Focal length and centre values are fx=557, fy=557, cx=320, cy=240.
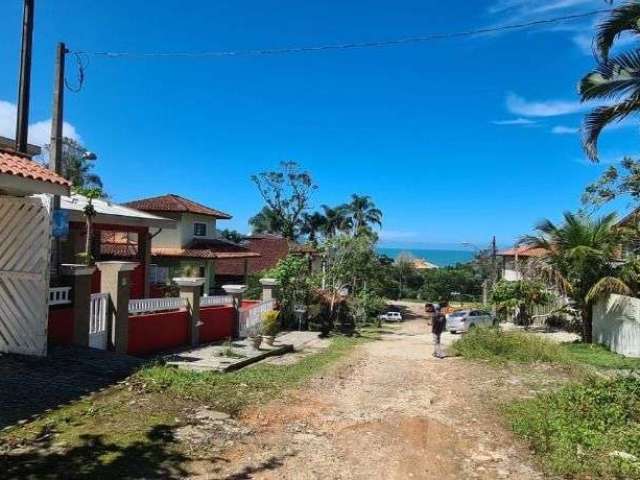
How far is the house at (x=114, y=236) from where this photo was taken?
1523 cm

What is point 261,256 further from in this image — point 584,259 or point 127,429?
point 127,429

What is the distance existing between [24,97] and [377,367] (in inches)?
363

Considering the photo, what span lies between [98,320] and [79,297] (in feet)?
2.79

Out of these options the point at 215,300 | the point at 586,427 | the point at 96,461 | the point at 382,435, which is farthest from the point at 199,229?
the point at 96,461

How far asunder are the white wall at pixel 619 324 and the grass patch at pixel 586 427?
24.4ft

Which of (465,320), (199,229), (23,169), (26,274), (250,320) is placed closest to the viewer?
(23,169)

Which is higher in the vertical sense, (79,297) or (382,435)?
(79,297)

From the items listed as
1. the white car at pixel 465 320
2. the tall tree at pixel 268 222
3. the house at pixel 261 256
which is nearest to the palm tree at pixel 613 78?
the white car at pixel 465 320

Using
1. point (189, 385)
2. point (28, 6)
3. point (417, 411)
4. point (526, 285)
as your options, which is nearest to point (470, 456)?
point (417, 411)

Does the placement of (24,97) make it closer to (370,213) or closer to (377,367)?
(377,367)

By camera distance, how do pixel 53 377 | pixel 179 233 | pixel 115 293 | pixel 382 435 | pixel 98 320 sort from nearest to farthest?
1. pixel 382 435
2. pixel 53 377
3. pixel 98 320
4. pixel 115 293
5. pixel 179 233

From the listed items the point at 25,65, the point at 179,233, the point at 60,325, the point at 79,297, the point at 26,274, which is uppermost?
the point at 25,65

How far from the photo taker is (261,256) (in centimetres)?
3919

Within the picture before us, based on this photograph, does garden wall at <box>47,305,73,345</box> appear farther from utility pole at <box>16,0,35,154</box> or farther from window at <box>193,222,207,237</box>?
window at <box>193,222,207,237</box>
